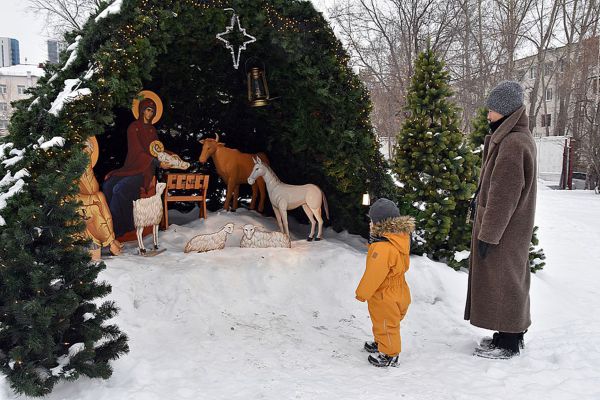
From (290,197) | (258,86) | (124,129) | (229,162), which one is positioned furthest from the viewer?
(229,162)

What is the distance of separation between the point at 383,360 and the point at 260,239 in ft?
8.35

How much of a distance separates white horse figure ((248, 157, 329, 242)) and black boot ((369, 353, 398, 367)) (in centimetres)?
277

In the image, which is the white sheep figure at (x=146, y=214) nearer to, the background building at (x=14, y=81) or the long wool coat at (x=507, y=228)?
the long wool coat at (x=507, y=228)

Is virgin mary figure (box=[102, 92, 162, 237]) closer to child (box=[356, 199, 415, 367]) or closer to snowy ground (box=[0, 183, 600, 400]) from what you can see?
snowy ground (box=[0, 183, 600, 400])

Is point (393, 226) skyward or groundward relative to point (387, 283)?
skyward

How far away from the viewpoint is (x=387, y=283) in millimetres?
3828

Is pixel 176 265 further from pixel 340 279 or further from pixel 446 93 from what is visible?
pixel 446 93

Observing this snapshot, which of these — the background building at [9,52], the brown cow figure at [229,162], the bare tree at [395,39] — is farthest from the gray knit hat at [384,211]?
the background building at [9,52]

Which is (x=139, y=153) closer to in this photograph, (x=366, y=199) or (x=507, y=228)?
(x=366, y=199)

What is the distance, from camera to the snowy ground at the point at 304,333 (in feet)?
11.1

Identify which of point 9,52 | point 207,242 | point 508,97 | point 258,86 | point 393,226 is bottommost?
point 207,242

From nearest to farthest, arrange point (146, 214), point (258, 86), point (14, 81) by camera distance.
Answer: point (146, 214)
point (258, 86)
point (14, 81)

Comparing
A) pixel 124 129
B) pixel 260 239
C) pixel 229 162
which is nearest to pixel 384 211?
pixel 260 239

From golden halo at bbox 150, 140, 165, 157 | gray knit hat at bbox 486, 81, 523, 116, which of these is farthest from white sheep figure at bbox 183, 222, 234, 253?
gray knit hat at bbox 486, 81, 523, 116
